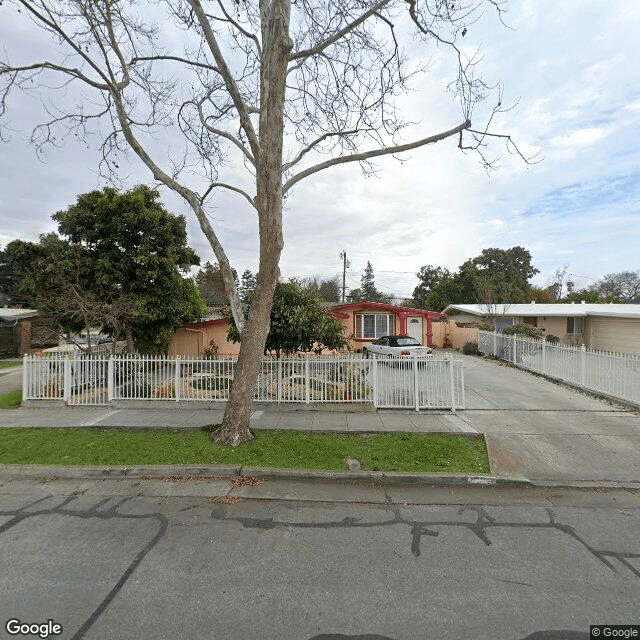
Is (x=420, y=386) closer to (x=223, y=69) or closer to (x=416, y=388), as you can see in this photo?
(x=416, y=388)

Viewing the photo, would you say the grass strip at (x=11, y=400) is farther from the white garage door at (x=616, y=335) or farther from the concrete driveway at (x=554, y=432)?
the white garage door at (x=616, y=335)

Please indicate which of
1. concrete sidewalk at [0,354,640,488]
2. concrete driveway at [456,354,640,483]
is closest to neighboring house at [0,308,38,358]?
concrete sidewalk at [0,354,640,488]

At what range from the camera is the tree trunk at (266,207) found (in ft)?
19.7

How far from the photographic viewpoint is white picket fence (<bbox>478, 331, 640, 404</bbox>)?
8594mm

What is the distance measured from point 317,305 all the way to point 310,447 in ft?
14.8

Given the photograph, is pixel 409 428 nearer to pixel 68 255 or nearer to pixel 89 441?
pixel 89 441

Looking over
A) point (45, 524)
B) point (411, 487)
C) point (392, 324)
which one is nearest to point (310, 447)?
point (411, 487)

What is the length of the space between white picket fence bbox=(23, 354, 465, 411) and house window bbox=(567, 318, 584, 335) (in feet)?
63.9

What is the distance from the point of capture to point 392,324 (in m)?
21.5

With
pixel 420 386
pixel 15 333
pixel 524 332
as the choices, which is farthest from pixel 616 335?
pixel 15 333

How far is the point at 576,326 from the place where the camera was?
24.1 metres

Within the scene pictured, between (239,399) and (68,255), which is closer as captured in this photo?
(239,399)

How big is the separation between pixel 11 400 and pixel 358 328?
1548cm

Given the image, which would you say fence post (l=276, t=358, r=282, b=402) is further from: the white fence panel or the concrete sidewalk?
the white fence panel
